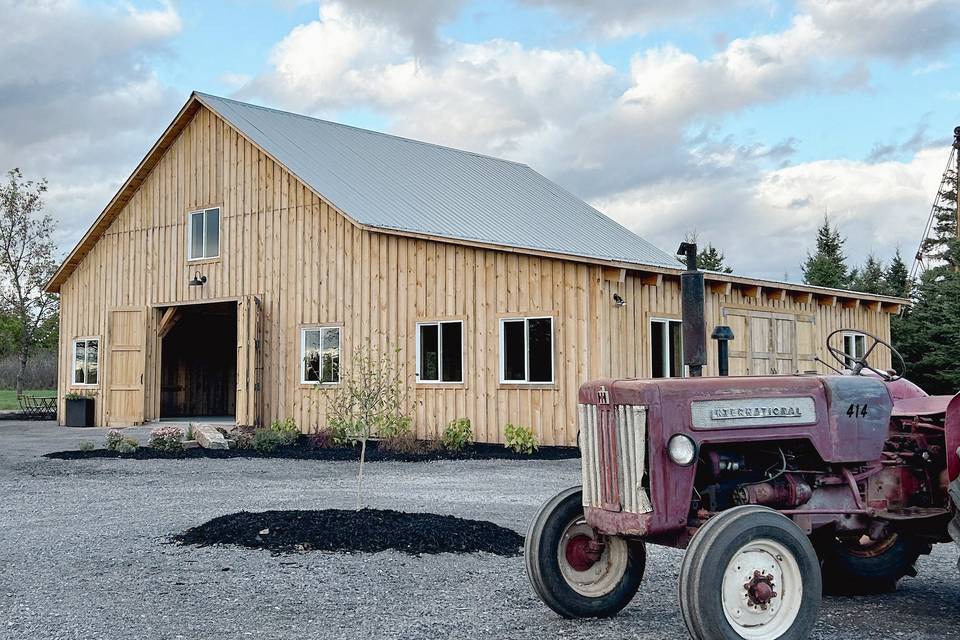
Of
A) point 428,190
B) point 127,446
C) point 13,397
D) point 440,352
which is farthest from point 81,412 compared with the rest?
point 13,397

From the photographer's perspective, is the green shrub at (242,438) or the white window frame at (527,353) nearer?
the white window frame at (527,353)

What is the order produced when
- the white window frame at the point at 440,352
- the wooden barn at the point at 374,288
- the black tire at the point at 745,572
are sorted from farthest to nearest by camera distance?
the white window frame at the point at 440,352, the wooden barn at the point at 374,288, the black tire at the point at 745,572

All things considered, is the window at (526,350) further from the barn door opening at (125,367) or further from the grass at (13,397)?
the grass at (13,397)

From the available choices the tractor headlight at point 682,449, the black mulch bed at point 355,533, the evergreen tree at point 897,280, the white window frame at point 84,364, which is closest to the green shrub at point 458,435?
the black mulch bed at point 355,533

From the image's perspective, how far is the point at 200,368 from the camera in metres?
28.2

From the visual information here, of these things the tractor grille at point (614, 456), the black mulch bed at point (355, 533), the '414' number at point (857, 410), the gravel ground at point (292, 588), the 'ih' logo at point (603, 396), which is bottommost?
the gravel ground at point (292, 588)

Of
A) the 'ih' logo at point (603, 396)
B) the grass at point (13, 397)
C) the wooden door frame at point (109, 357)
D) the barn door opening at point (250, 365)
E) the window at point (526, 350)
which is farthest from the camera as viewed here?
the grass at point (13, 397)

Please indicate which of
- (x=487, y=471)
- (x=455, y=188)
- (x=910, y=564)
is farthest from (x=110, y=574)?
(x=455, y=188)

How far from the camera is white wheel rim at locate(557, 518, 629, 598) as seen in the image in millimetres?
5766

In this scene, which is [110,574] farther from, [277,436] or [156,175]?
[156,175]

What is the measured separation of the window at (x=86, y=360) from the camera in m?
24.4

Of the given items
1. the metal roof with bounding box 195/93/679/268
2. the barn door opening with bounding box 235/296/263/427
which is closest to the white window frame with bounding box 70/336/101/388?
the barn door opening with bounding box 235/296/263/427

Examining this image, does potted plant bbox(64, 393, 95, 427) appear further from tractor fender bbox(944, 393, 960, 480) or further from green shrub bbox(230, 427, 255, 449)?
tractor fender bbox(944, 393, 960, 480)

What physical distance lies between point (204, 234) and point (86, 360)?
5.16 m
